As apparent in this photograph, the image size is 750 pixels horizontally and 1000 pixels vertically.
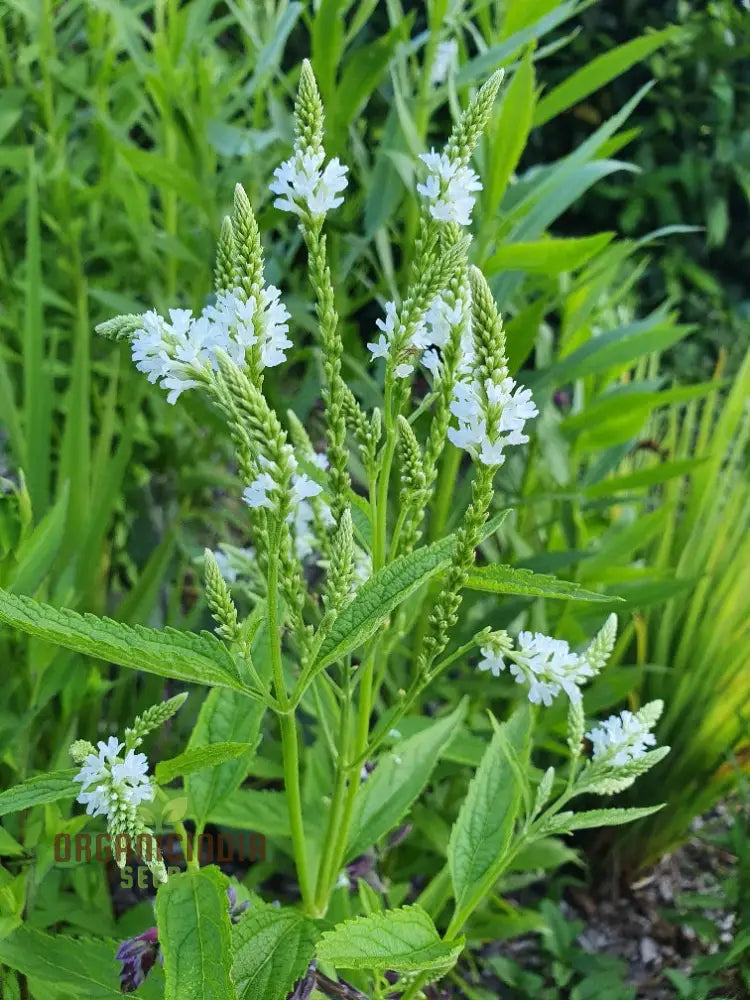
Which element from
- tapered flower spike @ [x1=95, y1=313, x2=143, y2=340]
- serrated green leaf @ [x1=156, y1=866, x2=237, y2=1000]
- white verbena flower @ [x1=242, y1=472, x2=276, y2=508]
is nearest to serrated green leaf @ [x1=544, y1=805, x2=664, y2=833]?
serrated green leaf @ [x1=156, y1=866, x2=237, y2=1000]

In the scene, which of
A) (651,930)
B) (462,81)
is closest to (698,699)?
(651,930)

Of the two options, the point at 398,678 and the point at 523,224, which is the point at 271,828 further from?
the point at 523,224

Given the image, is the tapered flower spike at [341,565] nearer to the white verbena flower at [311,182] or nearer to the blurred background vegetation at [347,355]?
the white verbena flower at [311,182]

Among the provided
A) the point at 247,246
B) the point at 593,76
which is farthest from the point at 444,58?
the point at 247,246

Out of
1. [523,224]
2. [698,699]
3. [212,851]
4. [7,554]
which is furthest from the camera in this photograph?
[698,699]

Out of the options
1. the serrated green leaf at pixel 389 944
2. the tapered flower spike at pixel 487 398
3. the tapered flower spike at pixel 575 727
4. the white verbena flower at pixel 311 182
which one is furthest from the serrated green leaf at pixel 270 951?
the white verbena flower at pixel 311 182

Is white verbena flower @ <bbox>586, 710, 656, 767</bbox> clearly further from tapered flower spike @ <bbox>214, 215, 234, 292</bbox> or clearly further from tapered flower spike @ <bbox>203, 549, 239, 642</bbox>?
tapered flower spike @ <bbox>214, 215, 234, 292</bbox>
